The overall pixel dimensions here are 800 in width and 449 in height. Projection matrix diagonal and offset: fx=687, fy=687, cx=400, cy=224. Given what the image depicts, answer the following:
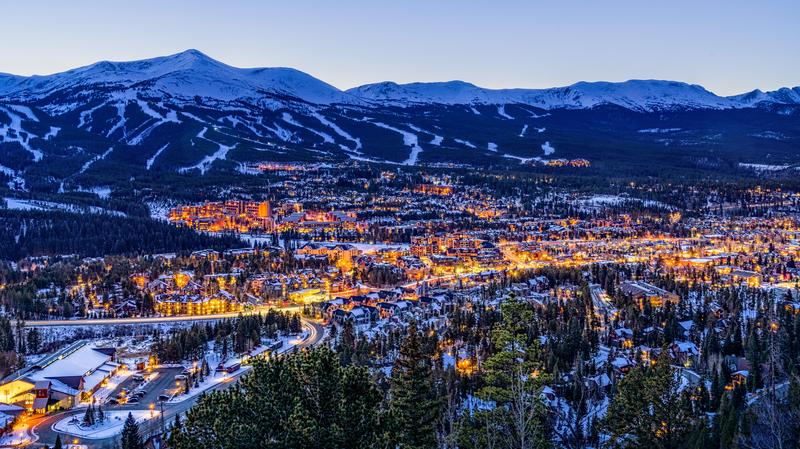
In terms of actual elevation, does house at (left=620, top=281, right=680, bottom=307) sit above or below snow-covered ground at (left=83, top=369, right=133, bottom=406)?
above

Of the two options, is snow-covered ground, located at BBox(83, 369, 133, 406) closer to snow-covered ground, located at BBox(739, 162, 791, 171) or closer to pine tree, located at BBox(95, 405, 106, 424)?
pine tree, located at BBox(95, 405, 106, 424)

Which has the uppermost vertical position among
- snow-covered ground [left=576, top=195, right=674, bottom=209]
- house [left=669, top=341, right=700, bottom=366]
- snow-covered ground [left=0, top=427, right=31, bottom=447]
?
snow-covered ground [left=576, top=195, right=674, bottom=209]


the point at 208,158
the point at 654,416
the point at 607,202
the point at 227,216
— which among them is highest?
the point at 208,158

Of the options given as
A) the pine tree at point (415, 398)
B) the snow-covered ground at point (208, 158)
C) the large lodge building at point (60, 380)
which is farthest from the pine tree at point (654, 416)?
the snow-covered ground at point (208, 158)

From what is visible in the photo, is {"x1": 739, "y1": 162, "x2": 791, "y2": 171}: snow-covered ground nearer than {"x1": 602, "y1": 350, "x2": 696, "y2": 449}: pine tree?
No

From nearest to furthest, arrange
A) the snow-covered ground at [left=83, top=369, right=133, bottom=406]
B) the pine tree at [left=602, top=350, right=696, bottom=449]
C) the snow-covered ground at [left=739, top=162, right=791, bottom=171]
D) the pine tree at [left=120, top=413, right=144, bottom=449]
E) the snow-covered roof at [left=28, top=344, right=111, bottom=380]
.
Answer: the pine tree at [left=602, top=350, right=696, bottom=449] → the pine tree at [left=120, top=413, right=144, bottom=449] → the snow-covered ground at [left=83, top=369, right=133, bottom=406] → the snow-covered roof at [left=28, top=344, right=111, bottom=380] → the snow-covered ground at [left=739, top=162, right=791, bottom=171]

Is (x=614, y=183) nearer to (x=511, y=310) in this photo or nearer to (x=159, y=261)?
(x=159, y=261)

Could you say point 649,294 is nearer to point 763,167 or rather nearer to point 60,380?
point 60,380

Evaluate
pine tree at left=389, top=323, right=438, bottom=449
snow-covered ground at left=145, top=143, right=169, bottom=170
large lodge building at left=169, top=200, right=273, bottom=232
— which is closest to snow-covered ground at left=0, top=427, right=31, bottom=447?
pine tree at left=389, top=323, right=438, bottom=449

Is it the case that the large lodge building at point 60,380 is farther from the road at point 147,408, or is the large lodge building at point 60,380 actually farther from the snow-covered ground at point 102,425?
the snow-covered ground at point 102,425

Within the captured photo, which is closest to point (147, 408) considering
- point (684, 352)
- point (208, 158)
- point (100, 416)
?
point (100, 416)
